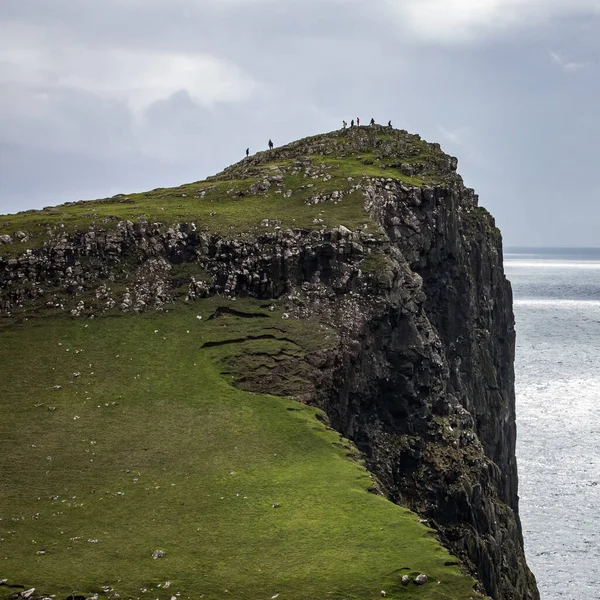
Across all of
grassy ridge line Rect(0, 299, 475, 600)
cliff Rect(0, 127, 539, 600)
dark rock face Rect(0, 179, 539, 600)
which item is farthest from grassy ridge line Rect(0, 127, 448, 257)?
grassy ridge line Rect(0, 299, 475, 600)

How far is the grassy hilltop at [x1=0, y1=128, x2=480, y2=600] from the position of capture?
137 feet

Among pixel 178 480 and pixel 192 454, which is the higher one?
pixel 192 454

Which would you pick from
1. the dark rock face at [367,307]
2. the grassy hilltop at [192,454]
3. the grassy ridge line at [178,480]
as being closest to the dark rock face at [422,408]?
the dark rock face at [367,307]

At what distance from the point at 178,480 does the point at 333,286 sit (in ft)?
84.7

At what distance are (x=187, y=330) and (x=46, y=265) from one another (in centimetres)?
1258

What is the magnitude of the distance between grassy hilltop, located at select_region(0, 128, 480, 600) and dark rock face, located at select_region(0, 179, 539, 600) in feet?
5.25

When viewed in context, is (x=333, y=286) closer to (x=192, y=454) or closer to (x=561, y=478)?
(x=192, y=454)

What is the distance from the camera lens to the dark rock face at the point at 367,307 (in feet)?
219

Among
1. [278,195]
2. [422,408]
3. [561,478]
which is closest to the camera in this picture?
[422,408]

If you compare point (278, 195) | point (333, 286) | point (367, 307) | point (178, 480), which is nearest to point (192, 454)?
point (178, 480)

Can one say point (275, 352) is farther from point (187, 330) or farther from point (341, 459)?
point (341, 459)

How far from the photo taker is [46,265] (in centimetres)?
7381

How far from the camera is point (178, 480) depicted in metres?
51.2

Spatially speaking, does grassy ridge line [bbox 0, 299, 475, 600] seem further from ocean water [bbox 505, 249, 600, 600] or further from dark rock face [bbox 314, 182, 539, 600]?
ocean water [bbox 505, 249, 600, 600]
